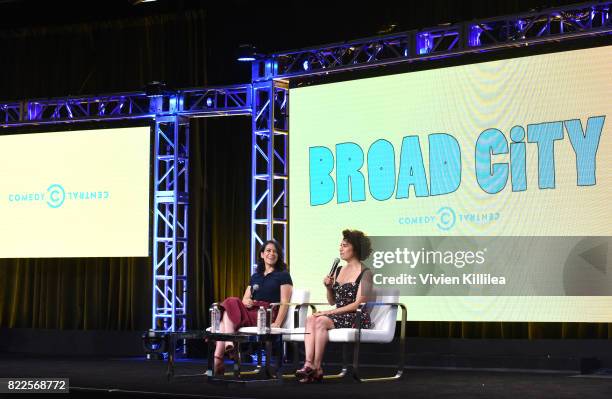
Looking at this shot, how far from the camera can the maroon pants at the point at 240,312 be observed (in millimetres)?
6715

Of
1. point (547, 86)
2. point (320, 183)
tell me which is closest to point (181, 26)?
point (320, 183)

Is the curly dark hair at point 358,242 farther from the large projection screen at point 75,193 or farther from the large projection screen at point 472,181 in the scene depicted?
the large projection screen at point 75,193

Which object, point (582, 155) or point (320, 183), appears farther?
point (320, 183)

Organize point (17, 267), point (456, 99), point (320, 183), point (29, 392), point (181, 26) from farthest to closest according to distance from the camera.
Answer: point (17, 267) < point (181, 26) < point (320, 183) < point (456, 99) < point (29, 392)

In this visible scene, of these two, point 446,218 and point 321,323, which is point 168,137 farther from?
point 321,323

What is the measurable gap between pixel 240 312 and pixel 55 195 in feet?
12.0

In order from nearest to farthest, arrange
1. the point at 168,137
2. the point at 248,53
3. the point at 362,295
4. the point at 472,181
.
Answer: the point at 362,295 < the point at 472,181 < the point at 248,53 < the point at 168,137

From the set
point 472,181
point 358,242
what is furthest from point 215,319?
point 472,181

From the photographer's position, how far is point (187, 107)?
31.8 ft

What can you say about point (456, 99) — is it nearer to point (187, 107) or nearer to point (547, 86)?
point (547, 86)

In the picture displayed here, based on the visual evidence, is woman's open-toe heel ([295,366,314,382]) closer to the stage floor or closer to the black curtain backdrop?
the stage floor

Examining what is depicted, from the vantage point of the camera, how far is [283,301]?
6.82 meters

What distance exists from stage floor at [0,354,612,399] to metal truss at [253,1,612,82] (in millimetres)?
2560

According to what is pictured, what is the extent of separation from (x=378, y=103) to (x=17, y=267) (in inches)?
212
